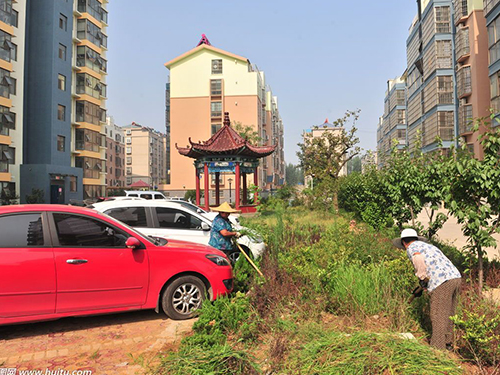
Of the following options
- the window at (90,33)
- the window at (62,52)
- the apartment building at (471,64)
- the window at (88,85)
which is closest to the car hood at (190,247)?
the apartment building at (471,64)

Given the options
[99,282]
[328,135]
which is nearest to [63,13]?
[328,135]

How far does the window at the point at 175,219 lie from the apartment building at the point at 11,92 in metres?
25.8

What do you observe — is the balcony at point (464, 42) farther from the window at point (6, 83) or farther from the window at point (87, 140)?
the window at point (87, 140)

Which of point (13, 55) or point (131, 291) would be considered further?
point (13, 55)

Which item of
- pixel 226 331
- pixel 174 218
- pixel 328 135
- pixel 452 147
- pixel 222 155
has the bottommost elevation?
pixel 226 331

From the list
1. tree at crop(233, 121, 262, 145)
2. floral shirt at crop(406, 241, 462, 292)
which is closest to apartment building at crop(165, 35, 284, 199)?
tree at crop(233, 121, 262, 145)

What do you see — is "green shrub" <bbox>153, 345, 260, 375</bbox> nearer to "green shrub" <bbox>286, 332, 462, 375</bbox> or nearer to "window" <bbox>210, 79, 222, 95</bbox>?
"green shrub" <bbox>286, 332, 462, 375</bbox>

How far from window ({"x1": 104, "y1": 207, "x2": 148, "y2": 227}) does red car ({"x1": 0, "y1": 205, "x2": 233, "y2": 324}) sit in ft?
7.78

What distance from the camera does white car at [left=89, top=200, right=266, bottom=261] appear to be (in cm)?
748

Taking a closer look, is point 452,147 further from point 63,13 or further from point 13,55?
point 63,13

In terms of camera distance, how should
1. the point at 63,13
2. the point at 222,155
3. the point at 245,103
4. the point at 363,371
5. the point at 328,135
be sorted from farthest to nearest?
the point at 245,103 → the point at 63,13 → the point at 328,135 → the point at 222,155 → the point at 363,371

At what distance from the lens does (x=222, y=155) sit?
21469mm

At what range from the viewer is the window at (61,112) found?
113ft

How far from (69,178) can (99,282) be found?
34846 millimetres
